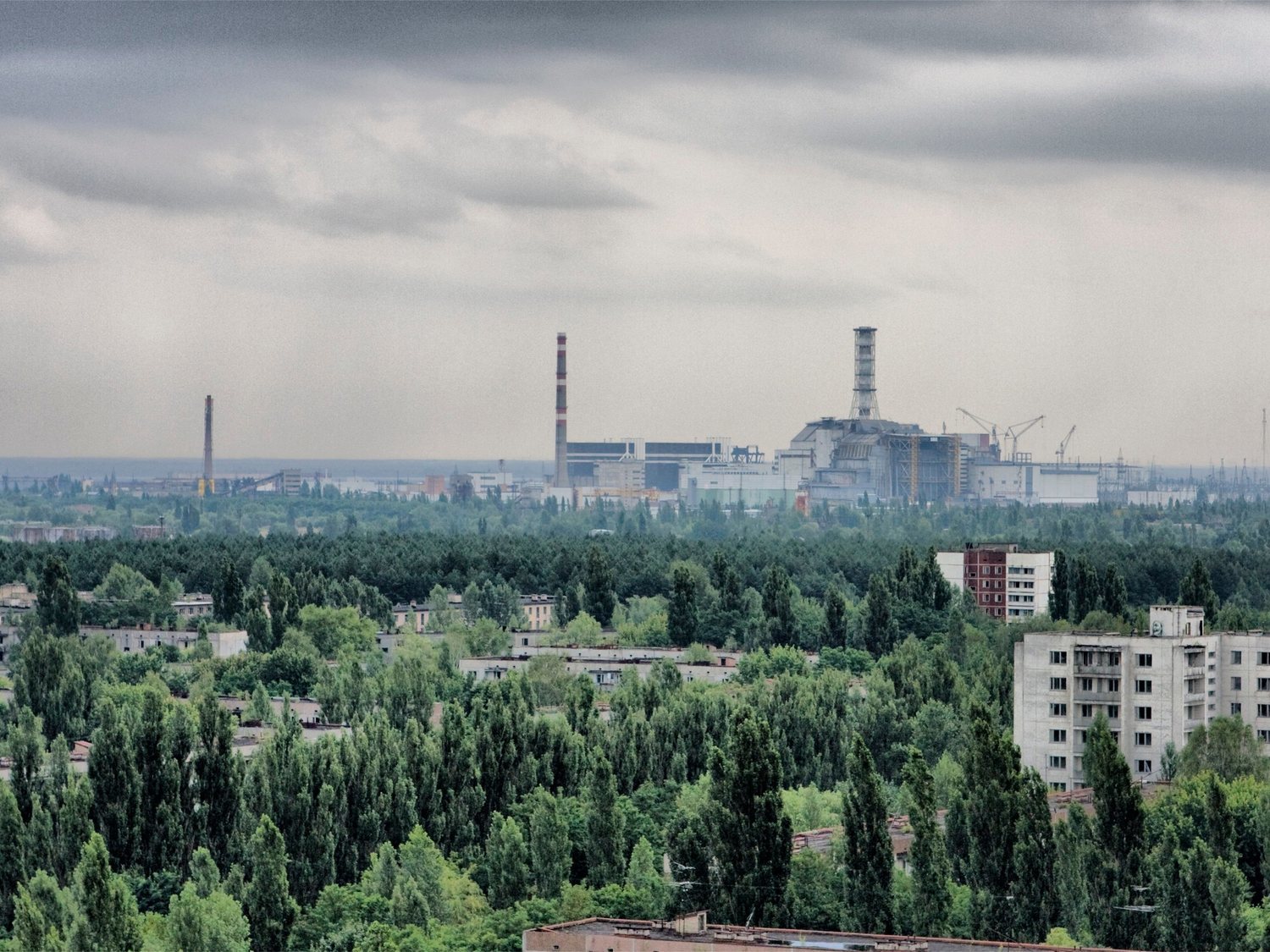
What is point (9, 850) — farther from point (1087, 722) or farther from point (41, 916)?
point (1087, 722)

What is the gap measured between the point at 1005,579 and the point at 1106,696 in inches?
2000

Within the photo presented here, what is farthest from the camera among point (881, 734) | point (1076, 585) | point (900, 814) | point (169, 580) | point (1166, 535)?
point (1166, 535)

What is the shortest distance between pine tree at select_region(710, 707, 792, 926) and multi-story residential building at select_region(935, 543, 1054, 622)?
6380 cm

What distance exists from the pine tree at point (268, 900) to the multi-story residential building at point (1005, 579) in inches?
2587

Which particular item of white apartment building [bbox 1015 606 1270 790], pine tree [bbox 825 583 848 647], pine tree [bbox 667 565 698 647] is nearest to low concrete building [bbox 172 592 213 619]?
pine tree [bbox 667 565 698 647]

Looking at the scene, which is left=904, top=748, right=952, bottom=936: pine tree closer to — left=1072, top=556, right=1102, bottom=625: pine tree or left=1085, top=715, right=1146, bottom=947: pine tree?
left=1085, top=715, right=1146, bottom=947: pine tree

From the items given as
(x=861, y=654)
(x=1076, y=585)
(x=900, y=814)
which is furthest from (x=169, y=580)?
(x=900, y=814)

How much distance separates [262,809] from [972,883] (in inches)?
482

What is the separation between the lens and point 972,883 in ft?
135

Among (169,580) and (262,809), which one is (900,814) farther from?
(169,580)

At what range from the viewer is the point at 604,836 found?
43.4 meters

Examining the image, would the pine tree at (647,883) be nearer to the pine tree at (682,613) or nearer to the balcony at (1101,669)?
the balcony at (1101,669)

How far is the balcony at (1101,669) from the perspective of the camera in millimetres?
56719

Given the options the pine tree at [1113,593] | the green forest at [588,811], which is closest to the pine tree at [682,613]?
the green forest at [588,811]
